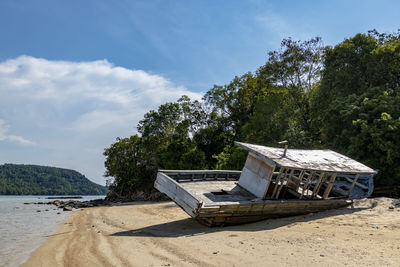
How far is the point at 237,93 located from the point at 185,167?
13.1 meters

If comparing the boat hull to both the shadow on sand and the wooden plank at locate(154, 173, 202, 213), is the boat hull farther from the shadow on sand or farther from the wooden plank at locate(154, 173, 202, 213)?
the shadow on sand

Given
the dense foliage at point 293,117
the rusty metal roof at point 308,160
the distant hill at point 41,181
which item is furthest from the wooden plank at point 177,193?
the distant hill at point 41,181

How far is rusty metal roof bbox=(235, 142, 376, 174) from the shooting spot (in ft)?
35.5

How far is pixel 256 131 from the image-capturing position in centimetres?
3009

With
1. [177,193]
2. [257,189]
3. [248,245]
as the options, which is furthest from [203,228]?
[248,245]

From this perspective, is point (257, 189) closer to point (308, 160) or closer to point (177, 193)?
point (308, 160)

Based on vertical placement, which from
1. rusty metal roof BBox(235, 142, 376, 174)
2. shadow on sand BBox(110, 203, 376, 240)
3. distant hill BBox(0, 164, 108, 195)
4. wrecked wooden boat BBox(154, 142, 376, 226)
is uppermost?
rusty metal roof BBox(235, 142, 376, 174)

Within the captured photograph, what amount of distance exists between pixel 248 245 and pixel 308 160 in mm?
6146

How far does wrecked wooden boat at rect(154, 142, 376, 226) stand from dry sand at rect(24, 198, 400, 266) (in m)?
0.48

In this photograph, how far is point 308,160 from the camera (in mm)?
12023

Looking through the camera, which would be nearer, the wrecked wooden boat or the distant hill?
the wrecked wooden boat

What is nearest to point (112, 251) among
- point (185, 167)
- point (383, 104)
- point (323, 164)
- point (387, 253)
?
point (387, 253)

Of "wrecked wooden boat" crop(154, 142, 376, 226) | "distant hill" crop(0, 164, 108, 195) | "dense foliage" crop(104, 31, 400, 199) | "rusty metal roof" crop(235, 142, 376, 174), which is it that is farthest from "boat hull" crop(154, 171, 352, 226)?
"distant hill" crop(0, 164, 108, 195)

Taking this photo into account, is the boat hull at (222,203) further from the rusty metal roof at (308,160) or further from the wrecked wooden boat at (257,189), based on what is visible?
the rusty metal roof at (308,160)
